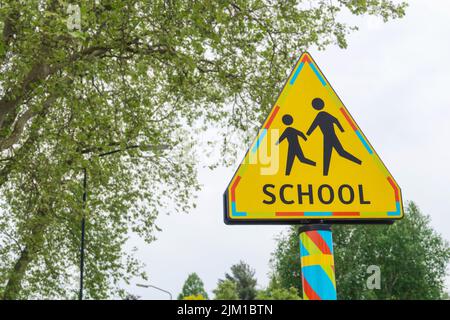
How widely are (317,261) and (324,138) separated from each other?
1.97 feet

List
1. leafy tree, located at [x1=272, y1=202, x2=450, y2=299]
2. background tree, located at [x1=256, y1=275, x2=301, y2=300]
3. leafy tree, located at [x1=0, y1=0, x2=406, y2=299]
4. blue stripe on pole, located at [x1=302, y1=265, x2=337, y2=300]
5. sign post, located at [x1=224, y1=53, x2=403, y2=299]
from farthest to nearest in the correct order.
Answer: leafy tree, located at [x1=272, y1=202, x2=450, y2=299] < leafy tree, located at [x1=0, y1=0, x2=406, y2=299] < sign post, located at [x1=224, y1=53, x2=403, y2=299] < blue stripe on pole, located at [x1=302, y1=265, x2=337, y2=300] < background tree, located at [x1=256, y1=275, x2=301, y2=300]

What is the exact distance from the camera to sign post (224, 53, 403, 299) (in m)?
2.69

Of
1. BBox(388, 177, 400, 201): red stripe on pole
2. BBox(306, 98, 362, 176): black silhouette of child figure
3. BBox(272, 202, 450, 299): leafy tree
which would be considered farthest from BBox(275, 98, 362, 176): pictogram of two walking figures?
BBox(272, 202, 450, 299): leafy tree

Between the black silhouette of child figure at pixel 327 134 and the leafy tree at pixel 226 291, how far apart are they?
92 centimetres

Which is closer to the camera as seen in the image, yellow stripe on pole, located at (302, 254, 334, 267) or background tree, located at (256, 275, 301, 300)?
background tree, located at (256, 275, 301, 300)

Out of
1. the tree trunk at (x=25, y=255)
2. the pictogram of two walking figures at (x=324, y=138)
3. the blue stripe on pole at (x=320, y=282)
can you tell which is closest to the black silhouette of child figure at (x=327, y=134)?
the pictogram of two walking figures at (x=324, y=138)

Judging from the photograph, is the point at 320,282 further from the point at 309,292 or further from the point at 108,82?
the point at 108,82

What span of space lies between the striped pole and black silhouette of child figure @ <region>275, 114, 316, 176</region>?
306 mm

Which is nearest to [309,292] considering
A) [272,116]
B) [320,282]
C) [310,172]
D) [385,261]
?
[320,282]

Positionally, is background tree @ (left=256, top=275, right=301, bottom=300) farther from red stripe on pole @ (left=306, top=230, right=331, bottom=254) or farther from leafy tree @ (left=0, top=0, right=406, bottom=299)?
leafy tree @ (left=0, top=0, right=406, bottom=299)

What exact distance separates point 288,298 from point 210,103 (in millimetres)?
13464

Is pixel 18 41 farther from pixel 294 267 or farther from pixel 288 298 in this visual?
pixel 294 267

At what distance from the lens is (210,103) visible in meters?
15.4
